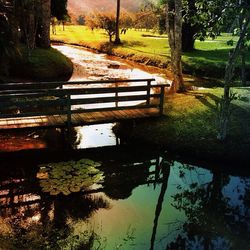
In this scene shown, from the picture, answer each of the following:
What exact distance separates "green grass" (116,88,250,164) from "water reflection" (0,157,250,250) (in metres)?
1.26

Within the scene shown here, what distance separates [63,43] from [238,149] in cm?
4310

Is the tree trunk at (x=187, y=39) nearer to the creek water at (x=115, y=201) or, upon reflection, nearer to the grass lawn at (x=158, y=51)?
the grass lawn at (x=158, y=51)

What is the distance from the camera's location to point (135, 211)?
34.6 ft

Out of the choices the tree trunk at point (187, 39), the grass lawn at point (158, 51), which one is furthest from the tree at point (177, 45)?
the tree trunk at point (187, 39)

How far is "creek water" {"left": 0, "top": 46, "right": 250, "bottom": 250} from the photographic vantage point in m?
9.19

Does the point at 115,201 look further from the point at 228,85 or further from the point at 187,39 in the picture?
the point at 187,39

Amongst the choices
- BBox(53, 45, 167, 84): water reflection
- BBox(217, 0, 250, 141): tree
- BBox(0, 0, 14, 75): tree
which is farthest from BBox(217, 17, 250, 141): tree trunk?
Result: BBox(53, 45, 167, 84): water reflection

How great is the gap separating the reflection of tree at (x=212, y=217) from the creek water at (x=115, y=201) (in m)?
0.03

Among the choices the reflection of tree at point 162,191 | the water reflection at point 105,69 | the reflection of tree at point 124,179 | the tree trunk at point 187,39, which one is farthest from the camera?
the tree trunk at point 187,39

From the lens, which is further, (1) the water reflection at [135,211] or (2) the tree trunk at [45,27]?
(2) the tree trunk at [45,27]

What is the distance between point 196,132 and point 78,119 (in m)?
5.03

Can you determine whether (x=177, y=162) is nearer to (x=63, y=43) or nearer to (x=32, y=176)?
(x=32, y=176)

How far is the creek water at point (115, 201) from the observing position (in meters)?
9.19

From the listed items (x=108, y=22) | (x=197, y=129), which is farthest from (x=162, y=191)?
(x=108, y=22)
